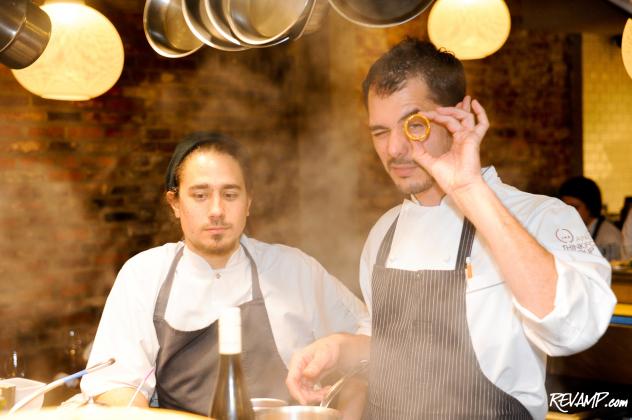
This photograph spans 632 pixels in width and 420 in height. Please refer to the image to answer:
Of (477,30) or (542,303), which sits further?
(477,30)

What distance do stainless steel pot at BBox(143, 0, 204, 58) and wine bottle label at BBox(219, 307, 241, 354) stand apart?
2.66 feet

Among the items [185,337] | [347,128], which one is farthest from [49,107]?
[185,337]

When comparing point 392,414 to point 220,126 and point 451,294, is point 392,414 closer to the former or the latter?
point 451,294

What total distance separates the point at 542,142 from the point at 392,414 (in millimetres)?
4561

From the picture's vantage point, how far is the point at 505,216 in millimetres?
1651

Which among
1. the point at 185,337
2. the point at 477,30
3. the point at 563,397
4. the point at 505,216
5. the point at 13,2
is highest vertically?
the point at 477,30

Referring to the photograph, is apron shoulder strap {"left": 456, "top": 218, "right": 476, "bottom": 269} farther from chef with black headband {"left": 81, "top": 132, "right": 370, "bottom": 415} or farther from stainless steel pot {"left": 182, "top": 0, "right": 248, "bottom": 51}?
stainless steel pot {"left": 182, "top": 0, "right": 248, "bottom": 51}

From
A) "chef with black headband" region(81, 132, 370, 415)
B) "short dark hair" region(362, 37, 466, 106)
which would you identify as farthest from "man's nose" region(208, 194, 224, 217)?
"short dark hair" region(362, 37, 466, 106)

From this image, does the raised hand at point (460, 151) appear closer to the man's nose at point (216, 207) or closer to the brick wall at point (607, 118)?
the man's nose at point (216, 207)

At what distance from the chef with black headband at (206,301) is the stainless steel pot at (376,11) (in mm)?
1002

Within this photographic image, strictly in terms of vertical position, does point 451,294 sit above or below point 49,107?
below

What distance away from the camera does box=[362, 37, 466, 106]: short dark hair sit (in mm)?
2135

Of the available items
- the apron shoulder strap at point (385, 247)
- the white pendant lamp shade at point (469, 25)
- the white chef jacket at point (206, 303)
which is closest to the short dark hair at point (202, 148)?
the white chef jacket at point (206, 303)

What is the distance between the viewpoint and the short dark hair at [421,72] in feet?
7.00
